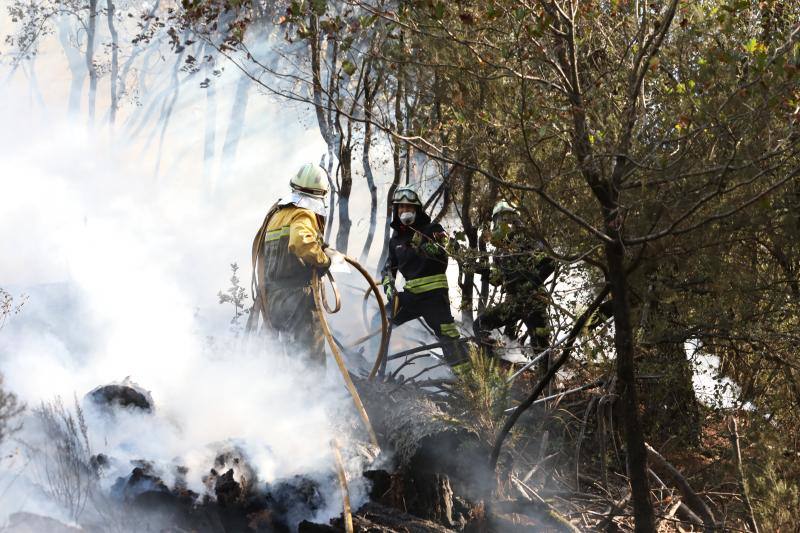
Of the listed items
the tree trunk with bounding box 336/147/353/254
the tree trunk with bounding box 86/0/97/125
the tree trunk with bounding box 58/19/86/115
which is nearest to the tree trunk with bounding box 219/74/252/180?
the tree trunk with bounding box 86/0/97/125

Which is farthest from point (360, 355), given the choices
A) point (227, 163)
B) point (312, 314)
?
point (227, 163)

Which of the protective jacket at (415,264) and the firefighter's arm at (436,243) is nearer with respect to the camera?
the firefighter's arm at (436,243)

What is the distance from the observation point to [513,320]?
274 inches

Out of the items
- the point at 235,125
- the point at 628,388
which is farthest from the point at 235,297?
the point at 235,125

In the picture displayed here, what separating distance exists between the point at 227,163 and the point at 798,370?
15992 millimetres

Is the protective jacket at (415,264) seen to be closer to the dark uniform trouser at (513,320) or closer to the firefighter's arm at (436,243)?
the firefighter's arm at (436,243)

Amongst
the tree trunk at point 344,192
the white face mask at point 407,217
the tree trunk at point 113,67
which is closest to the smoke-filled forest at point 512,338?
the white face mask at point 407,217

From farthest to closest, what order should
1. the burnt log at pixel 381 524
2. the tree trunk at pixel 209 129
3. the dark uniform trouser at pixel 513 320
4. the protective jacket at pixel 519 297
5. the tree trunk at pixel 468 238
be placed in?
1. the tree trunk at pixel 209 129
2. the tree trunk at pixel 468 238
3. the dark uniform trouser at pixel 513 320
4. the protective jacket at pixel 519 297
5. the burnt log at pixel 381 524

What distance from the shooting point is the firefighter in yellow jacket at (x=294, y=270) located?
21.1 feet

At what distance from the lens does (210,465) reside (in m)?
5.00

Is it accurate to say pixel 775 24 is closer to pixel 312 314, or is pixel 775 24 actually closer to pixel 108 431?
pixel 312 314

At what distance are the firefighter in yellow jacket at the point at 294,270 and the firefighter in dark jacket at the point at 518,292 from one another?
1281 millimetres

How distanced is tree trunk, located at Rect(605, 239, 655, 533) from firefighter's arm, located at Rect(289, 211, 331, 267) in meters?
2.55

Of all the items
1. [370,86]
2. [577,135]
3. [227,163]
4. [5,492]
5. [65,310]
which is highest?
[227,163]
